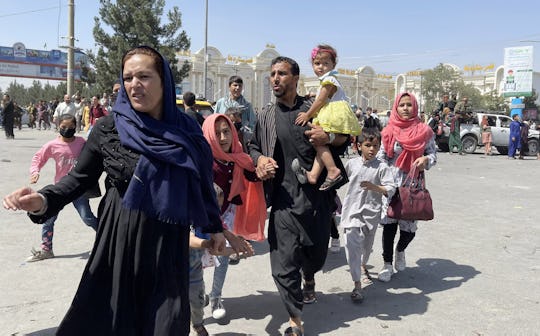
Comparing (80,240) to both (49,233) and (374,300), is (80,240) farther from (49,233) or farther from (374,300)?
(374,300)

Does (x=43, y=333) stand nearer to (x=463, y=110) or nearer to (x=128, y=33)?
(x=463, y=110)

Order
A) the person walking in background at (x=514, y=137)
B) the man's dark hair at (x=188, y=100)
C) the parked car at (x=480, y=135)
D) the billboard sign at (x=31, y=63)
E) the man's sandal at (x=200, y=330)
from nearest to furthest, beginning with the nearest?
1. the man's sandal at (x=200, y=330)
2. the man's dark hair at (x=188, y=100)
3. the person walking in background at (x=514, y=137)
4. the parked car at (x=480, y=135)
5. the billboard sign at (x=31, y=63)

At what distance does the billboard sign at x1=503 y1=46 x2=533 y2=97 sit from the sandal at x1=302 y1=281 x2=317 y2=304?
4275cm

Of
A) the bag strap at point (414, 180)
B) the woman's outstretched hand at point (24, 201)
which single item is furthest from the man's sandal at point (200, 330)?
the bag strap at point (414, 180)

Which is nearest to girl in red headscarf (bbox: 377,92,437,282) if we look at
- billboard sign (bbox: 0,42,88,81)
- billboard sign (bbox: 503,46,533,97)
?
billboard sign (bbox: 503,46,533,97)

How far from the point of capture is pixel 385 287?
4484 millimetres

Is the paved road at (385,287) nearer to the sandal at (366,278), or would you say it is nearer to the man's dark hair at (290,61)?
the sandal at (366,278)

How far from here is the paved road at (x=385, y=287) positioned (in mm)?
3598

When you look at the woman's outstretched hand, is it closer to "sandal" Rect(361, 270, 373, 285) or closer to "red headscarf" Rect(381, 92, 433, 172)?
"sandal" Rect(361, 270, 373, 285)

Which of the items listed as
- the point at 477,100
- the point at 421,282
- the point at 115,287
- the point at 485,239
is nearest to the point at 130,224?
the point at 115,287

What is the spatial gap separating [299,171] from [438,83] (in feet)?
203

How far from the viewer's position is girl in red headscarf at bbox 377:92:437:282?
177 inches

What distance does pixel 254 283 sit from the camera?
14.6ft

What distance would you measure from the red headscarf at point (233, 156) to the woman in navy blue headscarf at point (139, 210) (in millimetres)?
1267
